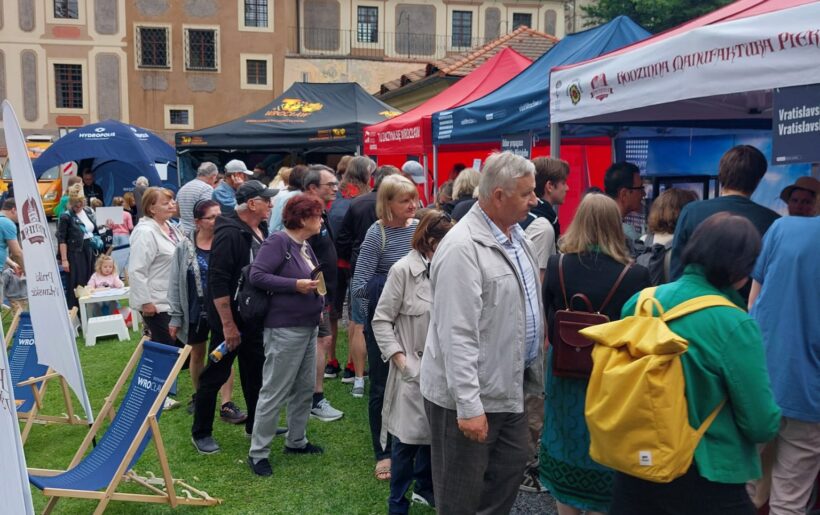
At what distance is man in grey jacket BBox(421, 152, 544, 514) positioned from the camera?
3.06 meters

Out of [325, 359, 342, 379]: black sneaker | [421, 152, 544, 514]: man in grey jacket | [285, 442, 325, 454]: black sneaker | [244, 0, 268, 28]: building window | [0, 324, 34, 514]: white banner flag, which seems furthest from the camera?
[244, 0, 268, 28]: building window

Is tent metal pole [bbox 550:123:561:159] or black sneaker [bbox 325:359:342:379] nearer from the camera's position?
tent metal pole [bbox 550:123:561:159]

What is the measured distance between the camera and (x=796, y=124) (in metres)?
3.54

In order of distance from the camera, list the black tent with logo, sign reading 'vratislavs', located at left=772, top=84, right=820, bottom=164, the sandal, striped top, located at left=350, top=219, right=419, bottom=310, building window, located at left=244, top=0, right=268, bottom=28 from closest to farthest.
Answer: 1. sign reading 'vratislavs', located at left=772, top=84, right=820, bottom=164
2. the sandal
3. striped top, located at left=350, top=219, right=419, bottom=310
4. the black tent with logo
5. building window, located at left=244, top=0, right=268, bottom=28

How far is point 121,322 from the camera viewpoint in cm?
980

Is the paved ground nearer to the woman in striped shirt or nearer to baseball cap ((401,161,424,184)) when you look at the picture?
the woman in striped shirt

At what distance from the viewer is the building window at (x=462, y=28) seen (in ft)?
138

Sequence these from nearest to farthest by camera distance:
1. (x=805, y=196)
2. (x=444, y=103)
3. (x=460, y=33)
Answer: (x=805, y=196) → (x=444, y=103) → (x=460, y=33)

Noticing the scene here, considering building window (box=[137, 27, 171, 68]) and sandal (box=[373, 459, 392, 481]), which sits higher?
building window (box=[137, 27, 171, 68])

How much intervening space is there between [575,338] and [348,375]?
13.9 ft

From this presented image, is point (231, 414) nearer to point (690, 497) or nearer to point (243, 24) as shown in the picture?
point (690, 497)

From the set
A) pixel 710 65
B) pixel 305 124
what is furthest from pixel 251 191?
pixel 305 124

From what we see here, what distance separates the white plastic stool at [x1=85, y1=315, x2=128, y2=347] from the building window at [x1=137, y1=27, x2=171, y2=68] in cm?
2972

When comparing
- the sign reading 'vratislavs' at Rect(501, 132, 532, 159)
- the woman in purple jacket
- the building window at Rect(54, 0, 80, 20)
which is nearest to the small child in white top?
the sign reading 'vratislavs' at Rect(501, 132, 532, 159)
